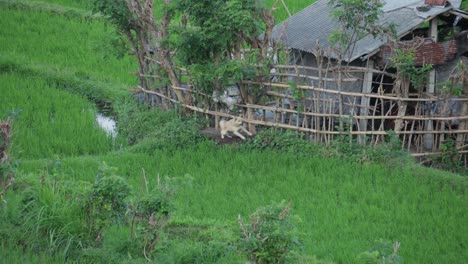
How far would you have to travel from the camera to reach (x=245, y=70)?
9336 mm

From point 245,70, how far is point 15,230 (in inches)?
168

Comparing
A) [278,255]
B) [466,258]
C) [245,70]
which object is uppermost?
[245,70]

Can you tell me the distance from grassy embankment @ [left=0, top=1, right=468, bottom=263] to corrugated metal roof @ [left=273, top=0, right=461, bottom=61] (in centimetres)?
164

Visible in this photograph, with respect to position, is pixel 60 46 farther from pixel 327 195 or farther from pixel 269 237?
pixel 269 237

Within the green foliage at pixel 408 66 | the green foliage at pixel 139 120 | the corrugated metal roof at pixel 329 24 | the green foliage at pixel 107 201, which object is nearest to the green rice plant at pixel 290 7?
the corrugated metal roof at pixel 329 24

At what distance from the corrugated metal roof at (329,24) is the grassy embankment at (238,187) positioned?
164cm

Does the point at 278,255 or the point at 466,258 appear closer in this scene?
the point at 278,255

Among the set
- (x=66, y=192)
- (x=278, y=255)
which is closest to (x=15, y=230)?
(x=66, y=192)

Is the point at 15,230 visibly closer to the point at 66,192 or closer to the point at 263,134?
Result: the point at 66,192

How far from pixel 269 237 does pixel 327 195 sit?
306cm

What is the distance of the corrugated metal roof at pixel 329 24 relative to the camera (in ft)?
31.0

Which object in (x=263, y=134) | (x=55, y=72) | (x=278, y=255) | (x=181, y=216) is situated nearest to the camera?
(x=278, y=255)

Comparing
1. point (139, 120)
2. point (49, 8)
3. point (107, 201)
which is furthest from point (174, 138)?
point (49, 8)

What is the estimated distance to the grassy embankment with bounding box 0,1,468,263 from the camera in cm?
641
